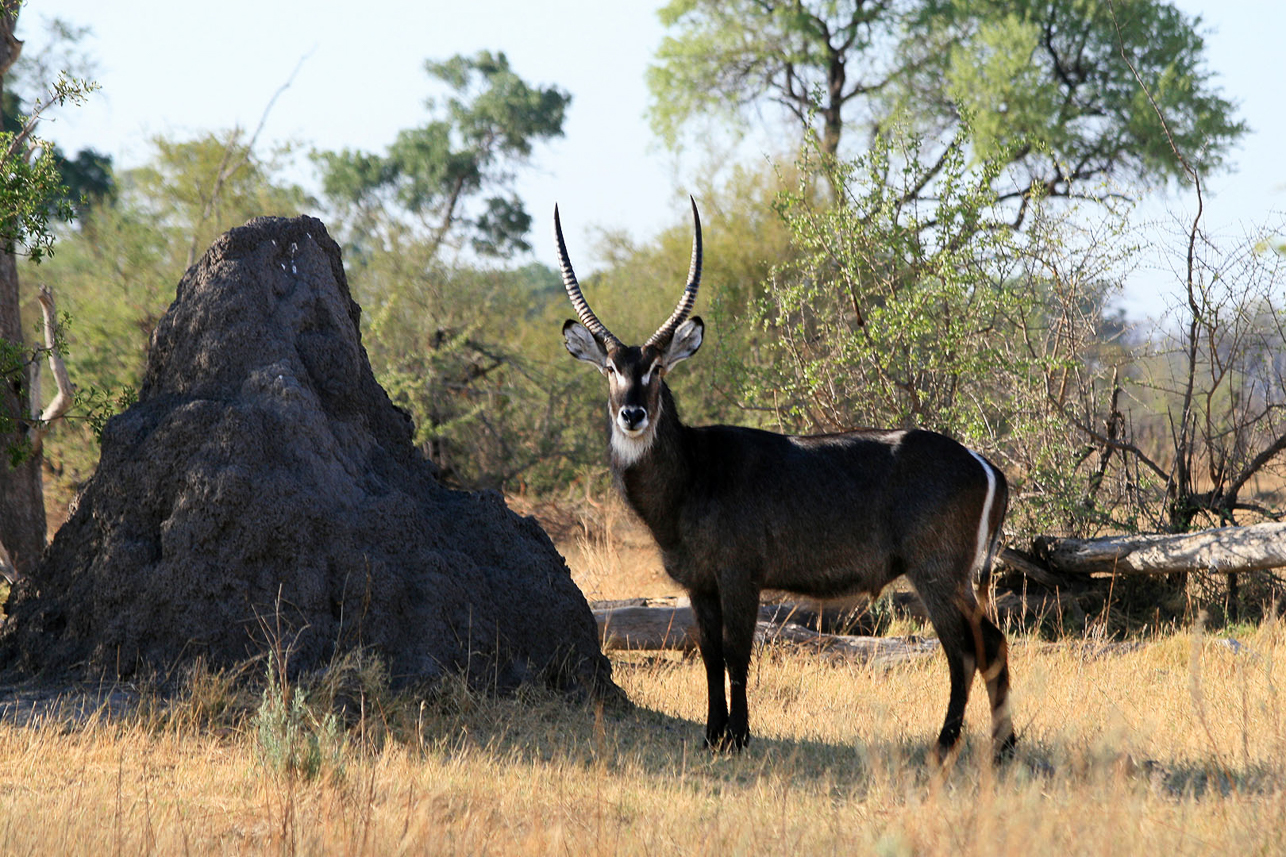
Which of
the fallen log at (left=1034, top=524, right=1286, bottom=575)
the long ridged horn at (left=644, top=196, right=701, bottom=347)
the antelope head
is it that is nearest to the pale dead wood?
the antelope head

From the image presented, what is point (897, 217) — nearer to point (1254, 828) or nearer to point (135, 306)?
point (1254, 828)

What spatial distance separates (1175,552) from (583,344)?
497 centimetres

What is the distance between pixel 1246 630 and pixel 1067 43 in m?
15.9

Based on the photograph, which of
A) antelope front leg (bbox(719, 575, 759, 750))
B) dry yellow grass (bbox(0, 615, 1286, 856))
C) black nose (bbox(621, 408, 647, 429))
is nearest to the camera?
dry yellow grass (bbox(0, 615, 1286, 856))

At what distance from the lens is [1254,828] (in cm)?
370

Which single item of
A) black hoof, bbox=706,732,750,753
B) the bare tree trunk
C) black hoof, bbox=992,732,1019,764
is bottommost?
black hoof, bbox=706,732,750,753

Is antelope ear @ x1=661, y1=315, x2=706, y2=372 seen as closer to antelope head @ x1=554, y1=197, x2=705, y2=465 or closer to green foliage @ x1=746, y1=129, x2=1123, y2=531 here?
antelope head @ x1=554, y1=197, x2=705, y2=465

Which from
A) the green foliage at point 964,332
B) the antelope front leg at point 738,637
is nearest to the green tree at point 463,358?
the green foliage at point 964,332

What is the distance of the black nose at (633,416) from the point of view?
5.22 meters

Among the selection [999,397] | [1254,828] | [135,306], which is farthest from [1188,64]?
[1254,828]

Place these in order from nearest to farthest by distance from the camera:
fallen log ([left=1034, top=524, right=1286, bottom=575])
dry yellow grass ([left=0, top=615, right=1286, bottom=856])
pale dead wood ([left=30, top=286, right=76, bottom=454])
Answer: dry yellow grass ([left=0, top=615, right=1286, bottom=856]) < pale dead wood ([left=30, top=286, right=76, bottom=454]) < fallen log ([left=1034, top=524, right=1286, bottom=575])

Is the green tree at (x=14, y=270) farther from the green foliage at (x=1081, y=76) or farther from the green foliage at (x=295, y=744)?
the green foliage at (x=1081, y=76)

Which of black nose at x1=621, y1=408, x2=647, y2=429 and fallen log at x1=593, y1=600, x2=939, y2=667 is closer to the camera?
black nose at x1=621, y1=408, x2=647, y2=429

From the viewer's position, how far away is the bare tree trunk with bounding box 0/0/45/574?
Result: 310 inches
